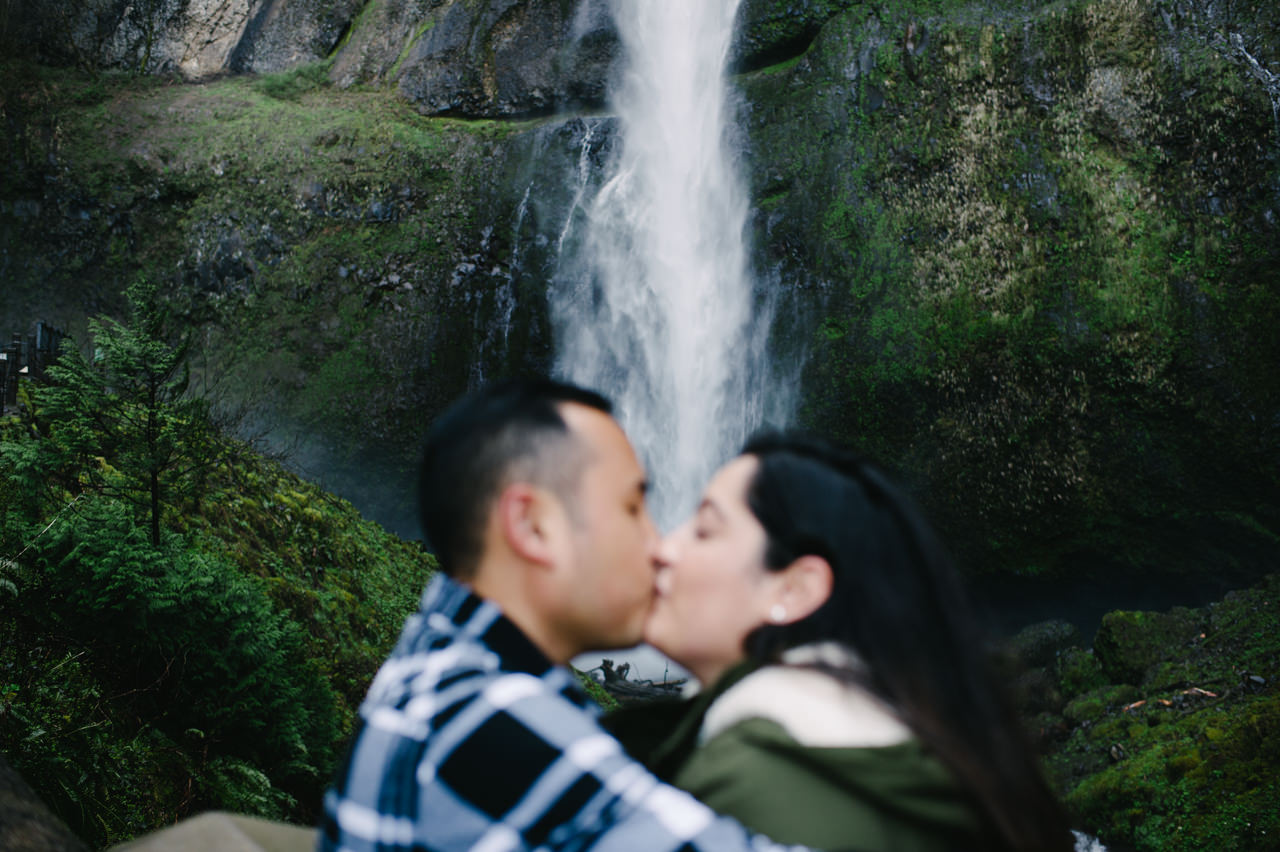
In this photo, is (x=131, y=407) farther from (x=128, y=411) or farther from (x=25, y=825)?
(x=25, y=825)

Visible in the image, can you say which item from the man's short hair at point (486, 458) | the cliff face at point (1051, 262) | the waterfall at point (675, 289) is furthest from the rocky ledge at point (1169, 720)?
the waterfall at point (675, 289)

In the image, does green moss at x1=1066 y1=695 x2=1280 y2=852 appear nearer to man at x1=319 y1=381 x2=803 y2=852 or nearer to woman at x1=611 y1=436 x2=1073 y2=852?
woman at x1=611 y1=436 x2=1073 y2=852

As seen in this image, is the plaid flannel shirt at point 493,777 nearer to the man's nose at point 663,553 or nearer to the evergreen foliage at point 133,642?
the man's nose at point 663,553

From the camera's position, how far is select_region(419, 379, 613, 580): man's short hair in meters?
1.53

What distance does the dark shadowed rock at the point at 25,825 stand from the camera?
1802 mm

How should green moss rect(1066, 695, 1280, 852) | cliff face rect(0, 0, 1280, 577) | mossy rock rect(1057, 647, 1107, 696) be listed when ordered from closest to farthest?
1. green moss rect(1066, 695, 1280, 852)
2. mossy rock rect(1057, 647, 1107, 696)
3. cliff face rect(0, 0, 1280, 577)

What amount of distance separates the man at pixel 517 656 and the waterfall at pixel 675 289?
44.7ft

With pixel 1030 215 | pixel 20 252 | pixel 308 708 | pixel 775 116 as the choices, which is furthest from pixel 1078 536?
pixel 20 252

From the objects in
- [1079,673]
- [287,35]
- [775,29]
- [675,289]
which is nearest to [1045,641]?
[1079,673]

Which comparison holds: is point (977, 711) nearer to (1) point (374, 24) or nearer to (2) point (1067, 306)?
(2) point (1067, 306)

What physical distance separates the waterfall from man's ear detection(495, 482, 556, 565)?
1369 centimetres

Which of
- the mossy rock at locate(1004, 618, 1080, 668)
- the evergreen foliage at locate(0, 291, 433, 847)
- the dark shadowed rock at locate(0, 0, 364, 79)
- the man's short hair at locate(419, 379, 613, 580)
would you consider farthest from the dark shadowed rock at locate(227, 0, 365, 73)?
the man's short hair at locate(419, 379, 613, 580)

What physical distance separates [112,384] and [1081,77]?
14422mm

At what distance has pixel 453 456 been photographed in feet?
5.20
